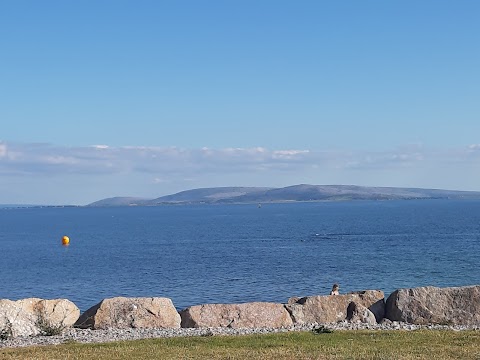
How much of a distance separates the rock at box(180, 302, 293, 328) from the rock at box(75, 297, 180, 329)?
0.63 meters

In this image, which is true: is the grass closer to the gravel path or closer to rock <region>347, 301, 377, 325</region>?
the gravel path

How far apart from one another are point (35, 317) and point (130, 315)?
329 cm

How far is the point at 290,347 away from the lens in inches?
714

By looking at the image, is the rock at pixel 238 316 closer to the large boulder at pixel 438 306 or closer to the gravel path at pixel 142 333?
the gravel path at pixel 142 333

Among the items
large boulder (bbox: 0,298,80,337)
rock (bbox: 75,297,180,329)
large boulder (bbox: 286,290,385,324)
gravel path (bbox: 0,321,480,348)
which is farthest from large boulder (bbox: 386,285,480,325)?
large boulder (bbox: 0,298,80,337)

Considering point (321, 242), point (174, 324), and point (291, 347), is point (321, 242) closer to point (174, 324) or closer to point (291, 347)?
point (174, 324)

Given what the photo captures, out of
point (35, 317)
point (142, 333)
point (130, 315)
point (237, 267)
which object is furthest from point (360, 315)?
point (237, 267)

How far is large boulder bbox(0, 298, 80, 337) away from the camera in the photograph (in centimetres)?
2342

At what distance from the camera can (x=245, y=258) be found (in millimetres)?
74125

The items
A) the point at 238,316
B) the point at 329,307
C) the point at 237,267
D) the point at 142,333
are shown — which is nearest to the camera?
the point at 142,333

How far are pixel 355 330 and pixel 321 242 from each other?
7494 centimetres

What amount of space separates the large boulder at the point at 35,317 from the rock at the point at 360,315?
32.9ft

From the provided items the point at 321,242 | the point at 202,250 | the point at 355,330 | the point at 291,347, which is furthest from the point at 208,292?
the point at 321,242

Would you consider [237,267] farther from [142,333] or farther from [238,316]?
[142,333]
